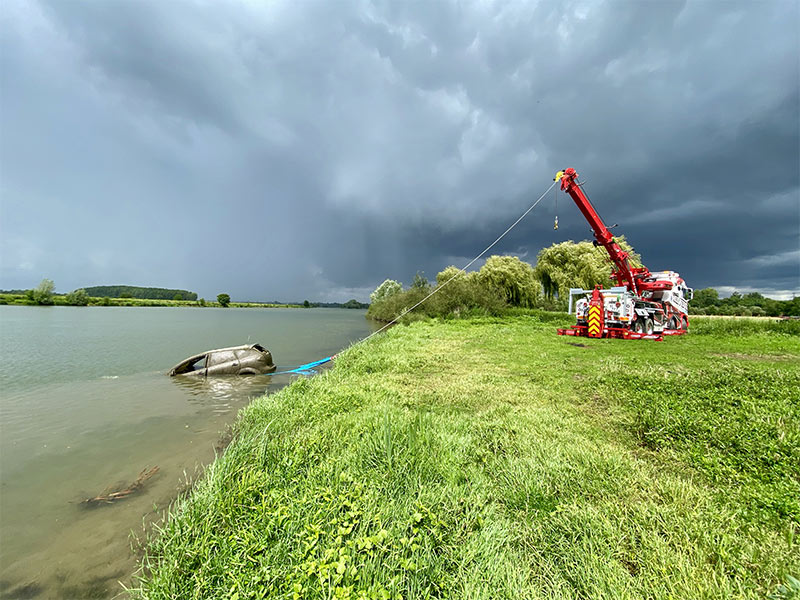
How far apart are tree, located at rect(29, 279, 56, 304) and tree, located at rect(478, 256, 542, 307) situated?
307 feet

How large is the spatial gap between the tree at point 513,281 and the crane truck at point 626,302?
18.6 m

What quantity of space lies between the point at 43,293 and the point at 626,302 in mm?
103874

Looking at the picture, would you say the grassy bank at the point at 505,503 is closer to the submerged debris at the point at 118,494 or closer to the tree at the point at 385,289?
the submerged debris at the point at 118,494

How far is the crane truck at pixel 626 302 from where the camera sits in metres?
15.4

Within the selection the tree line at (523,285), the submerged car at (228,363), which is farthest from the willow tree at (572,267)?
the submerged car at (228,363)

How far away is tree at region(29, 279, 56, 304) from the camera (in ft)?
216

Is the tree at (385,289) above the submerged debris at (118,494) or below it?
above

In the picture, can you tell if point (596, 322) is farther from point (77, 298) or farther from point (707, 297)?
point (77, 298)

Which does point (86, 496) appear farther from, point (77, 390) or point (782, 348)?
point (782, 348)

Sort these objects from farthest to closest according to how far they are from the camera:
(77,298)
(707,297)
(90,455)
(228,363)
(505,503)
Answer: (77,298)
(707,297)
(228,363)
(90,455)
(505,503)

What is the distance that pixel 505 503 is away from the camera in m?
2.92

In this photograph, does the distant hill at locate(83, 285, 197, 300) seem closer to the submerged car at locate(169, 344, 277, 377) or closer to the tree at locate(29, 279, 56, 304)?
the tree at locate(29, 279, 56, 304)

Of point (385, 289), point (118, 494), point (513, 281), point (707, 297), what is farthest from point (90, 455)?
point (707, 297)

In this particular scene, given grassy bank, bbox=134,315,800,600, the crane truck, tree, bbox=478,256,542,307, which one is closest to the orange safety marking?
the crane truck
